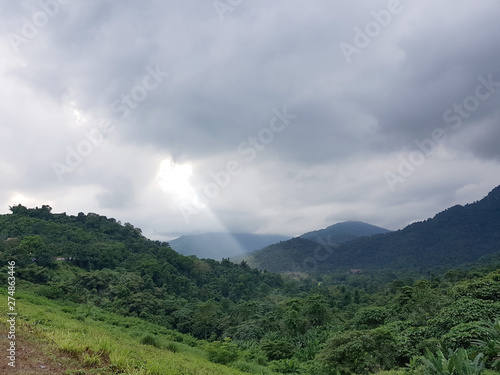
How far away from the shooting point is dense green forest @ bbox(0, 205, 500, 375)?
11104 millimetres

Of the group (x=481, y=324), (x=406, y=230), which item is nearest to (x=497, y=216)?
(x=406, y=230)

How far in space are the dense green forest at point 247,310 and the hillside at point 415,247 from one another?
74418 mm

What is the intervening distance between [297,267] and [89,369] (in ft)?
486

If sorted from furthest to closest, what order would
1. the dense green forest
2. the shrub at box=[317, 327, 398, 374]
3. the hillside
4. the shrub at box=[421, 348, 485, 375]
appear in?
the hillside < the shrub at box=[317, 327, 398, 374] < the dense green forest < the shrub at box=[421, 348, 485, 375]

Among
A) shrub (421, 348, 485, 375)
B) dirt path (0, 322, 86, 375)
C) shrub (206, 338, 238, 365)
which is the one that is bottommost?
shrub (206, 338, 238, 365)

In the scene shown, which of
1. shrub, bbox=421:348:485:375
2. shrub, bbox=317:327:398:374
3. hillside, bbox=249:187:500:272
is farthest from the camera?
hillside, bbox=249:187:500:272

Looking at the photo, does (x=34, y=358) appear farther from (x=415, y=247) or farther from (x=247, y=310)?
(x=415, y=247)

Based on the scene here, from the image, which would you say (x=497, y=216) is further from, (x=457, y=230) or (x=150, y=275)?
(x=150, y=275)

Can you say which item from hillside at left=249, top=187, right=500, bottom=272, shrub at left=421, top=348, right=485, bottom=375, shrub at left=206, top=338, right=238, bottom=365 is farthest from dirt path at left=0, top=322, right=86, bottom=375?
hillside at left=249, top=187, right=500, bottom=272

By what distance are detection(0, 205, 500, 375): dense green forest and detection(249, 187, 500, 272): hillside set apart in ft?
244

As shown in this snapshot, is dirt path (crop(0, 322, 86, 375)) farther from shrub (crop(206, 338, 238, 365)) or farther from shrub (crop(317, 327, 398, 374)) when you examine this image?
shrub (crop(206, 338, 238, 365))

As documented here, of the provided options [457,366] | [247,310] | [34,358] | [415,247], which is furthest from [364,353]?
[415,247]

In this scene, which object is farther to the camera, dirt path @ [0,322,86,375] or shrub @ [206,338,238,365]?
shrub @ [206,338,238,365]

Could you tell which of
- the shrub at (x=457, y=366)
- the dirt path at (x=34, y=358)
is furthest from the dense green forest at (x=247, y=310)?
the dirt path at (x=34, y=358)
